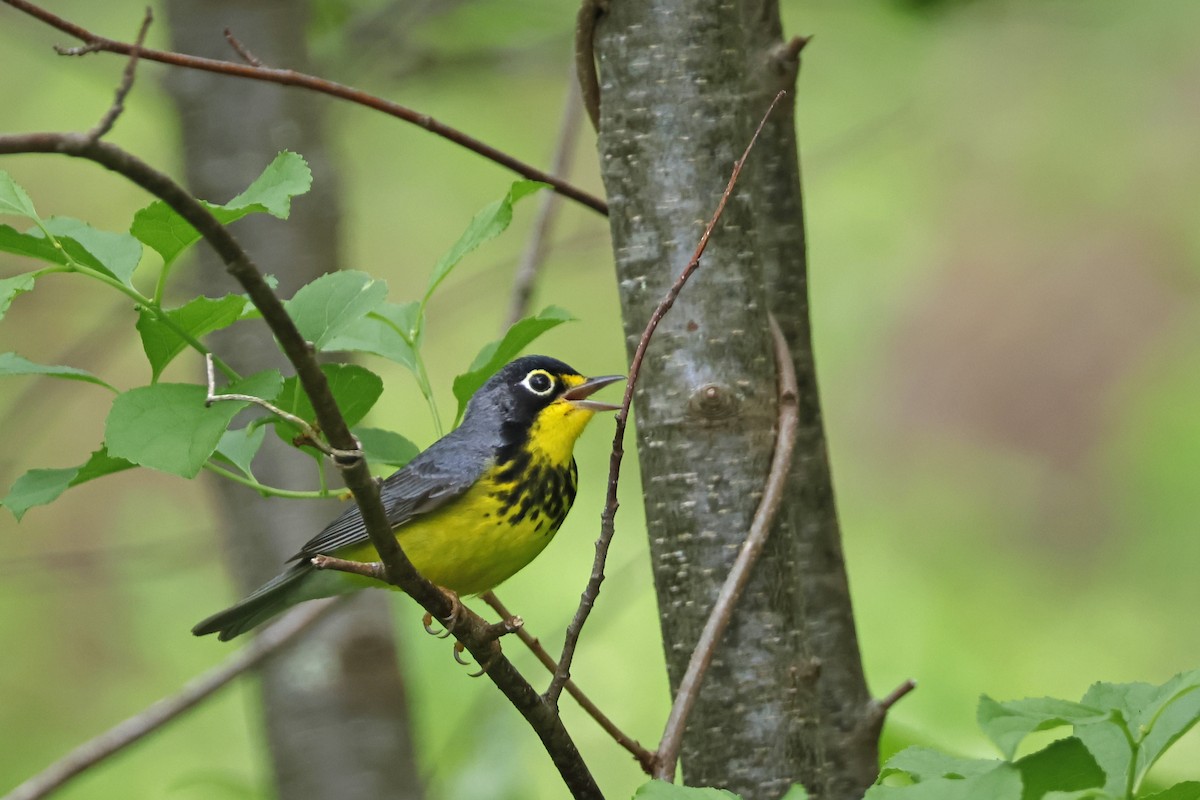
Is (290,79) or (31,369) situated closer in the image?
(31,369)

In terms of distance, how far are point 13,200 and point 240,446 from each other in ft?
1.64

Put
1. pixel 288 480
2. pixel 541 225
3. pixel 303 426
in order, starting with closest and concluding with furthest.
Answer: pixel 303 426 → pixel 541 225 → pixel 288 480

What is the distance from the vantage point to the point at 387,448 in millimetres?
2293

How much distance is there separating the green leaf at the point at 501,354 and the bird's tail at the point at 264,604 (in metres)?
0.94

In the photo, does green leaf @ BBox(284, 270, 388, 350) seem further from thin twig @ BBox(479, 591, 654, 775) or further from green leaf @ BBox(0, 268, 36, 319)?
thin twig @ BBox(479, 591, 654, 775)

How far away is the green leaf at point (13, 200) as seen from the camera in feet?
5.84

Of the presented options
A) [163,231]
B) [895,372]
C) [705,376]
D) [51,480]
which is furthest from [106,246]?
[895,372]

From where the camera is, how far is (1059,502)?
8008mm

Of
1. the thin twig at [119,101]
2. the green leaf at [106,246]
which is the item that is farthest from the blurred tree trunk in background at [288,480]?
the thin twig at [119,101]

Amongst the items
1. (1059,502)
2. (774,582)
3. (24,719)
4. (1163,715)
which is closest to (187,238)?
(774,582)

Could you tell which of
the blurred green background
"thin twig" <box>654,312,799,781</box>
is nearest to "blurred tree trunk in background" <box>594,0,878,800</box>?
"thin twig" <box>654,312,799,781</box>

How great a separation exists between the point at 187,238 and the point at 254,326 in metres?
2.02

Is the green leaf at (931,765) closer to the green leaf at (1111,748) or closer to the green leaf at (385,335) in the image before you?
the green leaf at (1111,748)

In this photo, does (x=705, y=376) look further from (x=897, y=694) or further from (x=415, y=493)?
(x=415, y=493)
